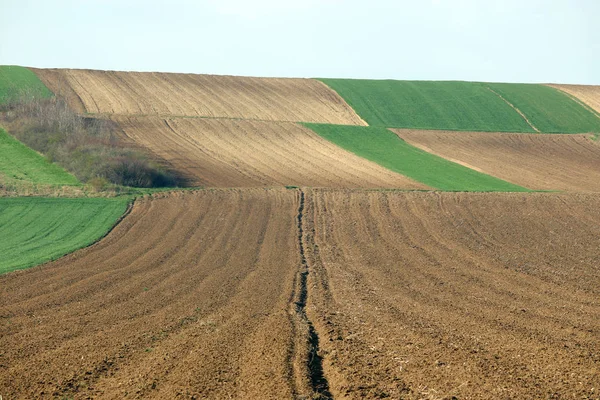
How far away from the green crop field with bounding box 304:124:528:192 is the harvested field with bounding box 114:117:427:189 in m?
1.26

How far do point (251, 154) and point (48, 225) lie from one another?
23566 mm

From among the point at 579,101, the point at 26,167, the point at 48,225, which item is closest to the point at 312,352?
the point at 48,225

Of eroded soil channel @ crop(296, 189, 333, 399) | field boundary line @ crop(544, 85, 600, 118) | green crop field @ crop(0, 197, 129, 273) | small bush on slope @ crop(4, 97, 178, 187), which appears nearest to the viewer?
eroded soil channel @ crop(296, 189, 333, 399)

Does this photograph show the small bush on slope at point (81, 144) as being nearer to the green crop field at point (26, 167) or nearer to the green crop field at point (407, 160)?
the green crop field at point (26, 167)

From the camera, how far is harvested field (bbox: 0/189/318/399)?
11719 millimetres

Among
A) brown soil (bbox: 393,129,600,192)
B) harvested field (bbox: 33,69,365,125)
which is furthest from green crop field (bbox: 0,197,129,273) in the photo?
brown soil (bbox: 393,129,600,192)

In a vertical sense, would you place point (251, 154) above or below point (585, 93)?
below

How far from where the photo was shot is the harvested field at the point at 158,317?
38.4ft

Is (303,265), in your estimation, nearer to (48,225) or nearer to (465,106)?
(48,225)

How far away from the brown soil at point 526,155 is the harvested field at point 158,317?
81.3 ft

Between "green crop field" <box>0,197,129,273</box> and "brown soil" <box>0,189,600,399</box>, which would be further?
"green crop field" <box>0,197,129,273</box>

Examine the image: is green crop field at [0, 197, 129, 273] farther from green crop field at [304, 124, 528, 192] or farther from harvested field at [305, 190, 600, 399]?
green crop field at [304, 124, 528, 192]

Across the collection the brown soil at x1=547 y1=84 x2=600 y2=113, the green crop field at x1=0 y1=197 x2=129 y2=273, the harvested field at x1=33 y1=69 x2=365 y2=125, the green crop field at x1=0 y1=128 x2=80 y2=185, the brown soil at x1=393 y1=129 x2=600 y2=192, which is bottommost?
the green crop field at x1=0 y1=197 x2=129 y2=273

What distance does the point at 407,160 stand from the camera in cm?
5441
